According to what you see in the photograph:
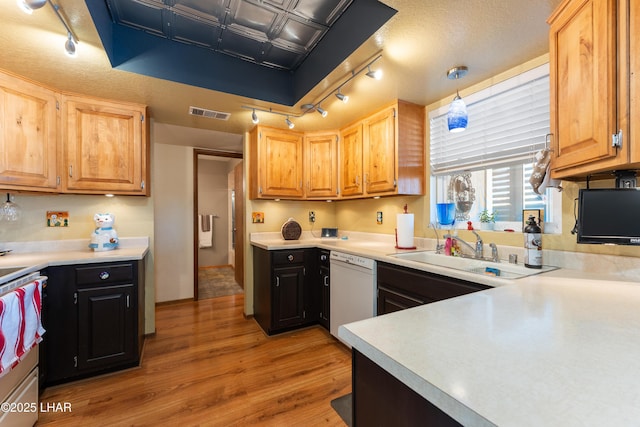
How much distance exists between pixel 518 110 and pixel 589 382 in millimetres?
1970

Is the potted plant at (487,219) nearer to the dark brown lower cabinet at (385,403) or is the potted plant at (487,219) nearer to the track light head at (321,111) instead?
the track light head at (321,111)

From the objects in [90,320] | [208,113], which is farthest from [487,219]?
[90,320]

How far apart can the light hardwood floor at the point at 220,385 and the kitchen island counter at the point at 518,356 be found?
1278mm

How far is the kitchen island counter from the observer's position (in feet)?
1.38

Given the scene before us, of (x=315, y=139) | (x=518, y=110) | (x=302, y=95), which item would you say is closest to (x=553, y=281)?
(x=518, y=110)

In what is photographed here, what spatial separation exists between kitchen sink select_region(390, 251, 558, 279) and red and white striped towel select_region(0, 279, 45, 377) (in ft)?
7.42

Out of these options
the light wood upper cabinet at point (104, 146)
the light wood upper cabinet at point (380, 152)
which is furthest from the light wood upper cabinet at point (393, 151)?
the light wood upper cabinet at point (104, 146)

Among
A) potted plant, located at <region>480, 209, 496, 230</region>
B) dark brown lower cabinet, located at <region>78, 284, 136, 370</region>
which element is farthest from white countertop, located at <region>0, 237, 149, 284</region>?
potted plant, located at <region>480, 209, 496, 230</region>

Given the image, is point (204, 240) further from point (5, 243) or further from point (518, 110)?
point (518, 110)

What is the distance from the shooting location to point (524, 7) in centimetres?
132

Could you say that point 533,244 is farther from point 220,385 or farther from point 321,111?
point 220,385

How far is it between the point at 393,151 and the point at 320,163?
1048mm

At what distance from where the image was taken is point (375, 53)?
1.70 m

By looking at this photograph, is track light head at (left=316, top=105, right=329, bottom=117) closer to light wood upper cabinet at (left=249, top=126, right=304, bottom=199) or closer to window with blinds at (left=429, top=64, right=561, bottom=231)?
light wood upper cabinet at (left=249, top=126, right=304, bottom=199)
